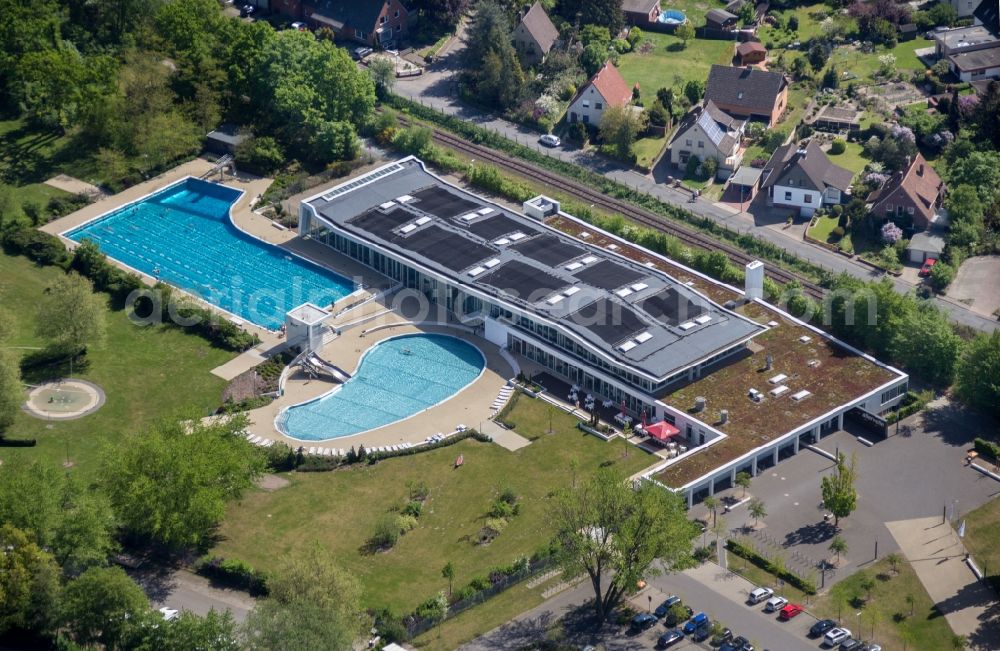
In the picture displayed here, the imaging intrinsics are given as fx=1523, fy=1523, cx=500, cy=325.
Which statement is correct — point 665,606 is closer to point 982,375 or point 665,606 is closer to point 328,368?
point 982,375

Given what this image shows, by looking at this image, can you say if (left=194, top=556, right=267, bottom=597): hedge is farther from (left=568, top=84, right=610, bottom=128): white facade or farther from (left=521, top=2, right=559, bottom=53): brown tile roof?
(left=521, top=2, right=559, bottom=53): brown tile roof

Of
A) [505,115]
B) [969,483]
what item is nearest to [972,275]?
[969,483]

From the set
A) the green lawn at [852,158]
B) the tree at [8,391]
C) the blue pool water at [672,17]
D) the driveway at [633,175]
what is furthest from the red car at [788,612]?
the blue pool water at [672,17]

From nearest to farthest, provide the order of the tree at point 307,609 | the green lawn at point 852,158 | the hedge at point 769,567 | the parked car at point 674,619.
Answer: the tree at point 307,609
the parked car at point 674,619
the hedge at point 769,567
the green lawn at point 852,158

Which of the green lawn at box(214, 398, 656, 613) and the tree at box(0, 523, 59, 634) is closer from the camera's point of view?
the tree at box(0, 523, 59, 634)

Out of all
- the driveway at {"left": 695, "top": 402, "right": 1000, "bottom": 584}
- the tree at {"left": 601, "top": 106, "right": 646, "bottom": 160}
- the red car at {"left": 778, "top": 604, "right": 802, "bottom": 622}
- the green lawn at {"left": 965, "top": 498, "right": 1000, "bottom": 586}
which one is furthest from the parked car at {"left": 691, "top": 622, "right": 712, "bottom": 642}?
the tree at {"left": 601, "top": 106, "right": 646, "bottom": 160}

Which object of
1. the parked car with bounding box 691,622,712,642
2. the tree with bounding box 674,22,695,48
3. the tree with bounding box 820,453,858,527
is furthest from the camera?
the tree with bounding box 674,22,695,48

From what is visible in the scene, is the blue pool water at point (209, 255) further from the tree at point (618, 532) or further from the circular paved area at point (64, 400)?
the tree at point (618, 532)
